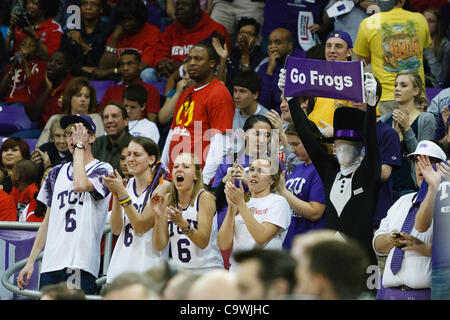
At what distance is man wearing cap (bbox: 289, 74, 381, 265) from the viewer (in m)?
5.89

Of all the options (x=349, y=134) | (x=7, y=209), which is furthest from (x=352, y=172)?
(x=7, y=209)

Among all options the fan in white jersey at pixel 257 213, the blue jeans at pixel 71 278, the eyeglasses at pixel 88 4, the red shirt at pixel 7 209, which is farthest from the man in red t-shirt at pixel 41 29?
the fan in white jersey at pixel 257 213

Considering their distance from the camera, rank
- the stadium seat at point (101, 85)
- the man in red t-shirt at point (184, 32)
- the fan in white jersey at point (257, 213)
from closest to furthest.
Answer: the fan in white jersey at point (257, 213), the man in red t-shirt at point (184, 32), the stadium seat at point (101, 85)

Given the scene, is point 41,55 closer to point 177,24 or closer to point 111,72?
point 111,72

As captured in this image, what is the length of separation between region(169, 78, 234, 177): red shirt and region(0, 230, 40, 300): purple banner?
4.73ft

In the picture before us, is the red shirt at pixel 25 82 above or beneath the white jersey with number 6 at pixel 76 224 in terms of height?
above

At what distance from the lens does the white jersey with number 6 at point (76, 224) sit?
21.5 feet

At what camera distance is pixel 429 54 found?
911 cm

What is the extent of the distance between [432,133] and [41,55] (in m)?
5.58

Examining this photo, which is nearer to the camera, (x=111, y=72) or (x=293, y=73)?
(x=293, y=73)

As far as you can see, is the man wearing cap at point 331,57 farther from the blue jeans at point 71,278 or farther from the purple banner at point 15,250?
the purple banner at point 15,250

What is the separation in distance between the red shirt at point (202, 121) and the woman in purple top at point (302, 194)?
882 millimetres

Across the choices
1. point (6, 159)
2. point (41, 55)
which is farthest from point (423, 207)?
point (41, 55)
